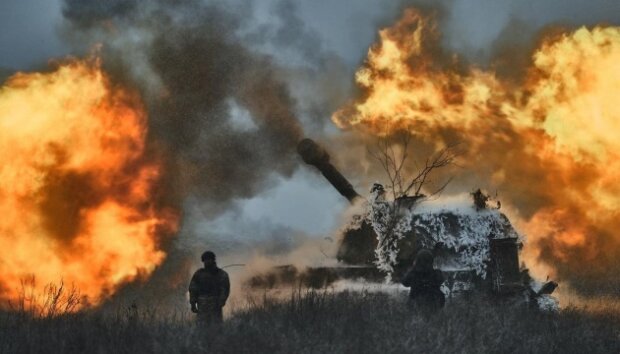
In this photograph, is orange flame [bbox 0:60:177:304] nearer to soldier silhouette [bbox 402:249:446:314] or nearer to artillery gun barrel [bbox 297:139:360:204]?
artillery gun barrel [bbox 297:139:360:204]

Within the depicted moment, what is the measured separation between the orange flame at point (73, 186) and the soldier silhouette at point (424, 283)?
6852 mm

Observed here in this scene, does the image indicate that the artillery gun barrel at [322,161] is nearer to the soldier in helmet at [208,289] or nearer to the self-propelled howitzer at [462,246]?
the self-propelled howitzer at [462,246]

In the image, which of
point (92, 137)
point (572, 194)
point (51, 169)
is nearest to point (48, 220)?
point (51, 169)

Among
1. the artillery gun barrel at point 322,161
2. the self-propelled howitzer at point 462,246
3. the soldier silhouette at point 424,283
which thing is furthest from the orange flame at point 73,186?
the soldier silhouette at point 424,283

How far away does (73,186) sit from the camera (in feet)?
48.1

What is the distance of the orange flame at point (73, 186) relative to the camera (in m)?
14.0

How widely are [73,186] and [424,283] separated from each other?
25.9 feet

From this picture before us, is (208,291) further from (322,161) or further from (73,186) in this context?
(322,161)

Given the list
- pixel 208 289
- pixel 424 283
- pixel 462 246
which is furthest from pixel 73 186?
pixel 462 246

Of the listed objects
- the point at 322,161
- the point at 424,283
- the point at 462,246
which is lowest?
the point at 424,283

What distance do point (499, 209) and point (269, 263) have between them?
17.7 ft

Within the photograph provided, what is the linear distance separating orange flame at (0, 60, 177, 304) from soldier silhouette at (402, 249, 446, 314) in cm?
685

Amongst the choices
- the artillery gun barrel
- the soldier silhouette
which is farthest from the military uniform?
the artillery gun barrel

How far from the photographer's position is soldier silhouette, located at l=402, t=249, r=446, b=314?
10.9 m
